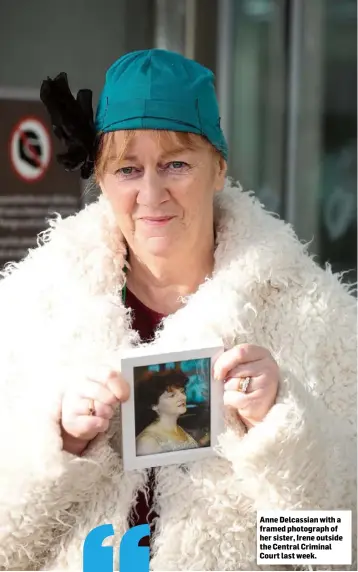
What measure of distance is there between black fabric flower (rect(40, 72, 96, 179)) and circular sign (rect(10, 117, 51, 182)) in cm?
90

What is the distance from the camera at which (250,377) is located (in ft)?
4.43

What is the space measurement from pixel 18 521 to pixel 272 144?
2697 millimetres

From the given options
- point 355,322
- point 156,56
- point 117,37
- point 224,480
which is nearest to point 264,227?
point 355,322

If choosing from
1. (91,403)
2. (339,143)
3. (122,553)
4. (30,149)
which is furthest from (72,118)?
(339,143)

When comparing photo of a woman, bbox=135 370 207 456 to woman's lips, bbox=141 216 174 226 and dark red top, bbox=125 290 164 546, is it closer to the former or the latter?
dark red top, bbox=125 290 164 546

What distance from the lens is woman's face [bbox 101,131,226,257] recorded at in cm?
146

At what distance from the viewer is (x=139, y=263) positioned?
1614 millimetres

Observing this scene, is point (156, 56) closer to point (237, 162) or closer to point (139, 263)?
point (139, 263)

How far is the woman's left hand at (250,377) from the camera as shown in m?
1.33

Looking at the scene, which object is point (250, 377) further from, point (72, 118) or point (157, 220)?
point (72, 118)

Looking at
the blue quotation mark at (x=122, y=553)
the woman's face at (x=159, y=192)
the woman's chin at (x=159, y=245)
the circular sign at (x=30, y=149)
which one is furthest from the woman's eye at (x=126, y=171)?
the circular sign at (x=30, y=149)

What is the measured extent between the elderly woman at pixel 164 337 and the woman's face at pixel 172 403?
7cm

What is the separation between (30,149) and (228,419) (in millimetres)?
1337

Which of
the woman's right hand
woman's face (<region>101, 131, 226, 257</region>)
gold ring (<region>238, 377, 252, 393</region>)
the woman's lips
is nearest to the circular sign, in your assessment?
woman's face (<region>101, 131, 226, 257</region>)
